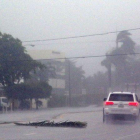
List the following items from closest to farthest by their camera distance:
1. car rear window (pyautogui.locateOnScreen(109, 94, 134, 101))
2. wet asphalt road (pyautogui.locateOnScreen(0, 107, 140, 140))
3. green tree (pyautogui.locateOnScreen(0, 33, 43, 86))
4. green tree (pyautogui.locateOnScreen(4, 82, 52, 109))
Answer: wet asphalt road (pyautogui.locateOnScreen(0, 107, 140, 140)) → car rear window (pyautogui.locateOnScreen(109, 94, 134, 101)) → green tree (pyautogui.locateOnScreen(0, 33, 43, 86)) → green tree (pyautogui.locateOnScreen(4, 82, 52, 109))

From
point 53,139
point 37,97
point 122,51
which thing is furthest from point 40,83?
point 53,139

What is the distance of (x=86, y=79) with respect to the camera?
101062 millimetres

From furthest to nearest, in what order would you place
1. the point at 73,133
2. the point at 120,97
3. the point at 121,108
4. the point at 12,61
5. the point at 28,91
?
the point at 28,91 → the point at 12,61 → the point at 120,97 → the point at 121,108 → the point at 73,133

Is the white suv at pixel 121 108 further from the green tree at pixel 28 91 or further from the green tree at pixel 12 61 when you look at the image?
the green tree at pixel 28 91

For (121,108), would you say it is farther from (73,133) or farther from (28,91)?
(28,91)

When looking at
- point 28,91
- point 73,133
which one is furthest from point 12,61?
point 73,133

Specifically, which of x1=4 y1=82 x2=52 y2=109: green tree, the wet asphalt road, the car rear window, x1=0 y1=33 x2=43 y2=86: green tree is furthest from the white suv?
x1=4 y1=82 x2=52 y2=109: green tree

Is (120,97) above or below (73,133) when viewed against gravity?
above

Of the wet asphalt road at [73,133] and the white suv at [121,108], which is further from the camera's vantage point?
the white suv at [121,108]

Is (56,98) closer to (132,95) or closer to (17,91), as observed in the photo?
(17,91)

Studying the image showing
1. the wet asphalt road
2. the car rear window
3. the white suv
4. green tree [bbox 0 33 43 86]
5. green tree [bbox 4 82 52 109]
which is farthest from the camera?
green tree [bbox 4 82 52 109]

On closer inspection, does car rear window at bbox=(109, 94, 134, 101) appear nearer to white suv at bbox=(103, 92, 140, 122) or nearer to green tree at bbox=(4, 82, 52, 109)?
white suv at bbox=(103, 92, 140, 122)

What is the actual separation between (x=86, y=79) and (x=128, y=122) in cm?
7543

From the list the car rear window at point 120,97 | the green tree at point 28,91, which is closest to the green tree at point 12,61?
the green tree at point 28,91
